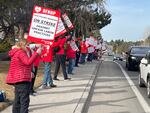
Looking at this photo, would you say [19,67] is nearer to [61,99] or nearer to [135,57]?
[61,99]

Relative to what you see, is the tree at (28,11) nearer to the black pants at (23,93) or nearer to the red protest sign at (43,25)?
the red protest sign at (43,25)

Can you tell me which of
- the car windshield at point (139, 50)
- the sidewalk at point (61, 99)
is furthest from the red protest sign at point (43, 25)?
the car windshield at point (139, 50)

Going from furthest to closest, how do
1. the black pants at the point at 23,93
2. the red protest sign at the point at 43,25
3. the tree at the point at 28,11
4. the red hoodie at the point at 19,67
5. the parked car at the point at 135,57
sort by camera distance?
the parked car at the point at 135,57, the tree at the point at 28,11, the red protest sign at the point at 43,25, the black pants at the point at 23,93, the red hoodie at the point at 19,67

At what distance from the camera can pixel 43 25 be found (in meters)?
11.3

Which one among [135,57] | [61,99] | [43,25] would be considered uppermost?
[43,25]

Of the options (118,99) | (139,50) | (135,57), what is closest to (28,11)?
(135,57)

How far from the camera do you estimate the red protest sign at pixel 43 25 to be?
36.7 feet

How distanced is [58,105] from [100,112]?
103 cm

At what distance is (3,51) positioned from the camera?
38000 millimetres

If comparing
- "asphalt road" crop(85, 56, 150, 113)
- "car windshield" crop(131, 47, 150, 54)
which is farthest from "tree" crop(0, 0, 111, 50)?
"asphalt road" crop(85, 56, 150, 113)

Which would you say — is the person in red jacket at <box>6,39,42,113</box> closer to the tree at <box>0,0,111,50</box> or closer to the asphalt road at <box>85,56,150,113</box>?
the asphalt road at <box>85,56,150,113</box>

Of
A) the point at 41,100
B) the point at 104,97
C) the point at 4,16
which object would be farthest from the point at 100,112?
the point at 4,16

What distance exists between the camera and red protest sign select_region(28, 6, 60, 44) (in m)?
11.2

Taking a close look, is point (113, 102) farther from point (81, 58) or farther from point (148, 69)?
point (81, 58)
